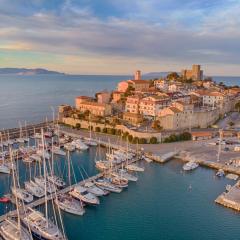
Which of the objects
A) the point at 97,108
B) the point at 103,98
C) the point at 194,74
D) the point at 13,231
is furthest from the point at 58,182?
the point at 194,74

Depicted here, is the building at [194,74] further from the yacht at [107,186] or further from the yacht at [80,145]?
the yacht at [107,186]

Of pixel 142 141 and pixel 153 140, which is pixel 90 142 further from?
pixel 153 140

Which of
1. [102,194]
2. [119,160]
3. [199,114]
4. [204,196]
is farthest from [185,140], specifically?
[102,194]

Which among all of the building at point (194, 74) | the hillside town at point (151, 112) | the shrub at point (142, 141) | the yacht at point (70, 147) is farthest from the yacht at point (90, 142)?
the building at point (194, 74)

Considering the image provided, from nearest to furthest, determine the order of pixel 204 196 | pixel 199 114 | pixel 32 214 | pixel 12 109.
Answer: pixel 32 214
pixel 204 196
pixel 199 114
pixel 12 109

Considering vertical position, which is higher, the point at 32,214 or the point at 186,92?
the point at 186,92

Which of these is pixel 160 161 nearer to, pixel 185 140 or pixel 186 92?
pixel 185 140
